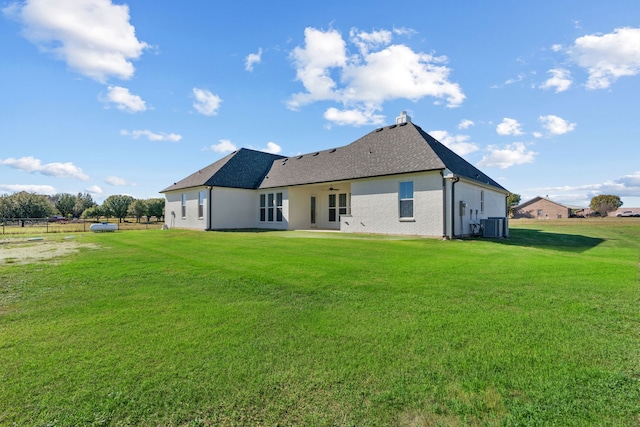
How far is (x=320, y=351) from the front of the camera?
10.4 ft

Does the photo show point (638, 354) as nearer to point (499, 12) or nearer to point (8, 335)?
point (8, 335)

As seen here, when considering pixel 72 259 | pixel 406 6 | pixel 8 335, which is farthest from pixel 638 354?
pixel 406 6

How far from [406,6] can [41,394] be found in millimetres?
14034

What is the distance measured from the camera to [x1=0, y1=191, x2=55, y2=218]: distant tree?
5559cm

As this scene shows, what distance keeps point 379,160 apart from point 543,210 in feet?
216

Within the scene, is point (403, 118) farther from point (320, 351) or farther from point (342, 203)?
point (320, 351)

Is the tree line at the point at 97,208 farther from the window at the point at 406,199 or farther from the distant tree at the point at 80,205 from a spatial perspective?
the window at the point at 406,199

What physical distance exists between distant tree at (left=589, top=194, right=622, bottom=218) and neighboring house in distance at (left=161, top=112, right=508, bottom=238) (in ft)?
251

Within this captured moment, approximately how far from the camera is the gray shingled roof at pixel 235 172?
22.7 metres

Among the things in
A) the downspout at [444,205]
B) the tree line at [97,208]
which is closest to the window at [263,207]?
the downspout at [444,205]

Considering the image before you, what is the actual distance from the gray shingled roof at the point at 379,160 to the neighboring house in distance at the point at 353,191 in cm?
6

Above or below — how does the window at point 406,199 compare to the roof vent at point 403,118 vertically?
below

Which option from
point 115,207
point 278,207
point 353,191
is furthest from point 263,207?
point 115,207

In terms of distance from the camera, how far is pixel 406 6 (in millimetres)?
11836
